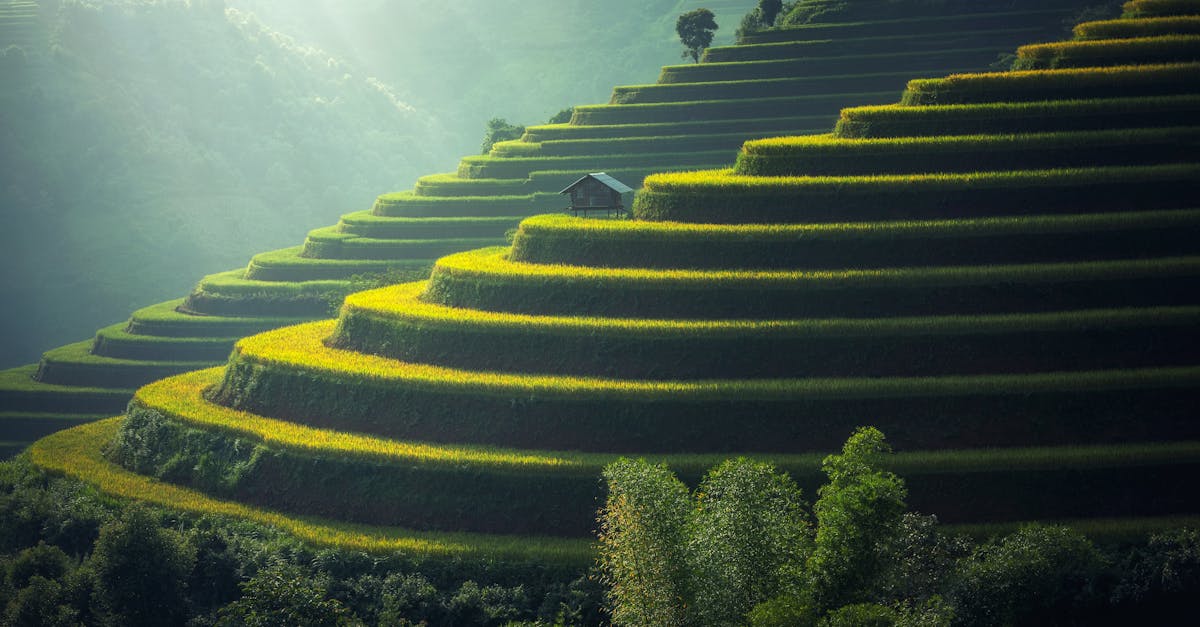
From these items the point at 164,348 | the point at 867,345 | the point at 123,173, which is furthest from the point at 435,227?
the point at 123,173

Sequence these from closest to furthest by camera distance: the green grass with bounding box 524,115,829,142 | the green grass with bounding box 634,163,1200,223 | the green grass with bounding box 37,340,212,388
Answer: the green grass with bounding box 634,163,1200,223 < the green grass with bounding box 37,340,212,388 < the green grass with bounding box 524,115,829,142

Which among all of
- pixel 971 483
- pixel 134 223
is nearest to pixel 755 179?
pixel 971 483

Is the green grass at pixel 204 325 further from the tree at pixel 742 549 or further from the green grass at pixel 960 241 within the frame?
the tree at pixel 742 549

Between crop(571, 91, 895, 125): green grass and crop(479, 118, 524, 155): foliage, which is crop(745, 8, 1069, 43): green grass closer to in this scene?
crop(571, 91, 895, 125): green grass

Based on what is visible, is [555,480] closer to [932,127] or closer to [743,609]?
[743,609]

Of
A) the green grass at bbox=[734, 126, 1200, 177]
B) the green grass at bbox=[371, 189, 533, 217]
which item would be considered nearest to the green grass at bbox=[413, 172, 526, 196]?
the green grass at bbox=[371, 189, 533, 217]
